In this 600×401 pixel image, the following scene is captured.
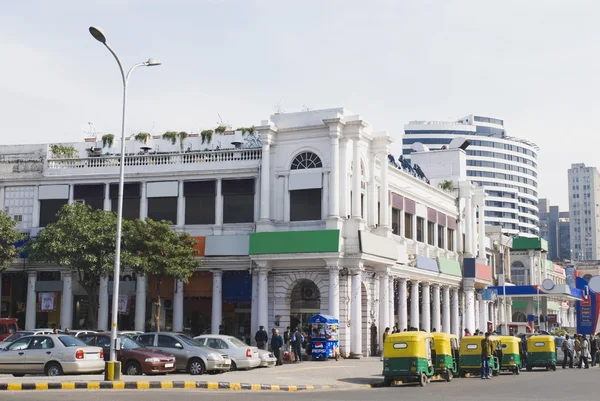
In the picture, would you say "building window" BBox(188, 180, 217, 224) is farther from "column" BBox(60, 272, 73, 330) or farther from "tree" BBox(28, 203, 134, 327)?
"column" BBox(60, 272, 73, 330)

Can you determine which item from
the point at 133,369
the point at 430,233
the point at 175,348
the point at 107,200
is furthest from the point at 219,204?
the point at 133,369

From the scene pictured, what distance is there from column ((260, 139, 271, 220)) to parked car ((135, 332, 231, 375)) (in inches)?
586

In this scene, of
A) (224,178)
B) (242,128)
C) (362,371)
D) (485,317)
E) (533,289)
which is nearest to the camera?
(362,371)

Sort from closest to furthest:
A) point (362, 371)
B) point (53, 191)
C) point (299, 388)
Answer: point (299, 388) < point (362, 371) < point (53, 191)

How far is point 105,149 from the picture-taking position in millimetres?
56500

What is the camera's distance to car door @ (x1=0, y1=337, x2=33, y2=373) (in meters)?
26.5

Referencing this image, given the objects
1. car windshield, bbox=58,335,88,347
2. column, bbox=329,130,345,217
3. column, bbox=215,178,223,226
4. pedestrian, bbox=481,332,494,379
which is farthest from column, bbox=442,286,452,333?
car windshield, bbox=58,335,88,347

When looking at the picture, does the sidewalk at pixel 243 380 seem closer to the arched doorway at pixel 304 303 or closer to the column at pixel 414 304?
the arched doorway at pixel 304 303

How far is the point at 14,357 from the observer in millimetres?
26547

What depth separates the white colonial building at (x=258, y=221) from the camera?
4319 centimetres

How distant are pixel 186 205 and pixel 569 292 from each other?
51071mm

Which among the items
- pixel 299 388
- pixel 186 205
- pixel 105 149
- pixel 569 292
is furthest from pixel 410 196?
pixel 569 292

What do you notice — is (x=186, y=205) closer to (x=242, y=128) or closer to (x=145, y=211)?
(x=145, y=211)

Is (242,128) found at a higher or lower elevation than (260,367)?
higher
